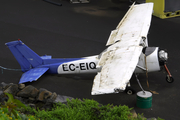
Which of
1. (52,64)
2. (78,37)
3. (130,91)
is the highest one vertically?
(78,37)

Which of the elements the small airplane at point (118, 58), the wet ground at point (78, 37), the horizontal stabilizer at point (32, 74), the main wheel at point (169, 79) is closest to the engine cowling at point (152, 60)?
the small airplane at point (118, 58)

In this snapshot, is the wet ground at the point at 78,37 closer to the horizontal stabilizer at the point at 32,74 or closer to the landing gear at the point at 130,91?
the landing gear at the point at 130,91

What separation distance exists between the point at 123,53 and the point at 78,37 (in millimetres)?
6567

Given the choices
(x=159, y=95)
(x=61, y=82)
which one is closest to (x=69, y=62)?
(x=61, y=82)

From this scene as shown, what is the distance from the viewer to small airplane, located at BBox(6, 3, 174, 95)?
850cm

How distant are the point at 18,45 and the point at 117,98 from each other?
192 inches

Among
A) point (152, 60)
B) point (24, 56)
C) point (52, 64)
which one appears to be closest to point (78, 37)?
point (52, 64)

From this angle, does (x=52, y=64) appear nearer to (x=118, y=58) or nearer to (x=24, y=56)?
(x=24, y=56)

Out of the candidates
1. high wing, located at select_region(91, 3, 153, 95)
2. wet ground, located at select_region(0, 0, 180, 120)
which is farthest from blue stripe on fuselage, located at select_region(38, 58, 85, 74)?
high wing, located at select_region(91, 3, 153, 95)

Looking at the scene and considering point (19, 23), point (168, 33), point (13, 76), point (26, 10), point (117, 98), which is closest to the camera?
point (117, 98)

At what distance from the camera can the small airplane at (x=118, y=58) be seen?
850 centimetres

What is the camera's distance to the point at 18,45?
426 inches

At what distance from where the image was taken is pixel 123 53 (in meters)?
9.02

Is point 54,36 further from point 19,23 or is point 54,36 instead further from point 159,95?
point 159,95
